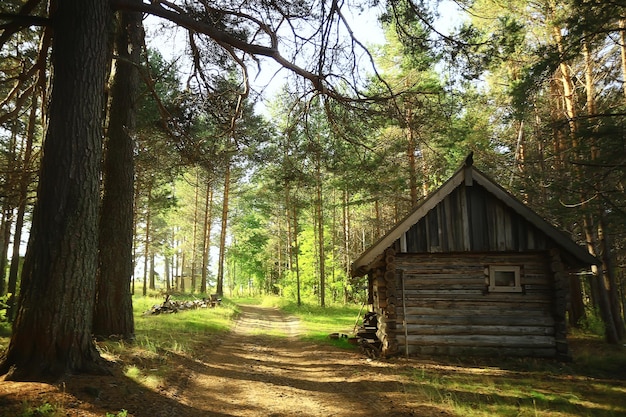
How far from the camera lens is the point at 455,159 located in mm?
20484

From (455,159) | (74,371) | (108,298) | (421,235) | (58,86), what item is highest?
(455,159)

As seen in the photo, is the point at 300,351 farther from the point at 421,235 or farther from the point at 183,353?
the point at 421,235

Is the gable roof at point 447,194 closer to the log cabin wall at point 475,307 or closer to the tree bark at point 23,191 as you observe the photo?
the log cabin wall at point 475,307

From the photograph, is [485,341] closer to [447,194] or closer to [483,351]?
[483,351]

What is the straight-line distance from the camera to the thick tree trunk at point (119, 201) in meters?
9.05

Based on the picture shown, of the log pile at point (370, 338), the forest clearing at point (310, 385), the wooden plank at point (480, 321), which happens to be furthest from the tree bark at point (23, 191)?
the wooden plank at point (480, 321)

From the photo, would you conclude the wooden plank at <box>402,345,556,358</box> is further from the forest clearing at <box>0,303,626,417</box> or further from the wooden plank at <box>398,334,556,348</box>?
the forest clearing at <box>0,303,626,417</box>

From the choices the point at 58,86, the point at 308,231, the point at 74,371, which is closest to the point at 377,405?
the point at 74,371

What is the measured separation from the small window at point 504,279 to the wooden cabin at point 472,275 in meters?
0.03

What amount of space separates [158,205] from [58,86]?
1607 centimetres

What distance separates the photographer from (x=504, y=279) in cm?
1139

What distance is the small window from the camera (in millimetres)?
11188

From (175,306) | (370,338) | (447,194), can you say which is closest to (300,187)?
(447,194)

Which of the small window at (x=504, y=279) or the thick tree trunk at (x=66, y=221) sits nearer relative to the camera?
the thick tree trunk at (x=66, y=221)
